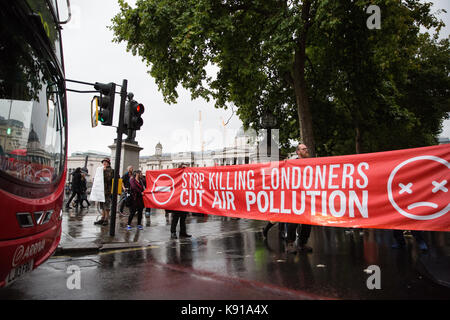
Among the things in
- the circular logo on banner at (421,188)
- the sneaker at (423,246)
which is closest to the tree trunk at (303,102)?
the sneaker at (423,246)

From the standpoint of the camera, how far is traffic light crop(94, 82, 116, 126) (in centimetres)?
667

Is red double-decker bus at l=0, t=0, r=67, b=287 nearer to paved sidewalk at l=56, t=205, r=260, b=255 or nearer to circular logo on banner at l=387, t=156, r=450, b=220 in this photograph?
paved sidewalk at l=56, t=205, r=260, b=255

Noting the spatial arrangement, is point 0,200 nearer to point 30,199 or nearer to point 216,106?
point 30,199

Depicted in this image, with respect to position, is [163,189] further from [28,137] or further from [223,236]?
[28,137]

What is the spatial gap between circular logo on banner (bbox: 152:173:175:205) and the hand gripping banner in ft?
2.53

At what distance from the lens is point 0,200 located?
2.23 m

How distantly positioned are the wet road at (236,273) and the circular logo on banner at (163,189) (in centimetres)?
131

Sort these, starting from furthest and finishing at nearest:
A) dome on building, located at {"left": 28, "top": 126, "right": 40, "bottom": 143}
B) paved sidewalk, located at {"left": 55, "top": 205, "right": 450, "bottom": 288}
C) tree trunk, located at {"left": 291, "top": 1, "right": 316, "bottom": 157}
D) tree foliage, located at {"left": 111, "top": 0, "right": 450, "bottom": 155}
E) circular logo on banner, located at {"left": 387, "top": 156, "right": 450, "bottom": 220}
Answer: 1. tree trunk, located at {"left": 291, "top": 1, "right": 316, "bottom": 157}
2. tree foliage, located at {"left": 111, "top": 0, "right": 450, "bottom": 155}
3. paved sidewalk, located at {"left": 55, "top": 205, "right": 450, "bottom": 288}
4. circular logo on banner, located at {"left": 387, "top": 156, "right": 450, "bottom": 220}
5. dome on building, located at {"left": 28, "top": 126, "right": 40, "bottom": 143}

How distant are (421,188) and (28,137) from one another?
4810 mm

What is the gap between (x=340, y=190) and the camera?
4.69m

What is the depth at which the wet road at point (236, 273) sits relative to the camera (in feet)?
10.9

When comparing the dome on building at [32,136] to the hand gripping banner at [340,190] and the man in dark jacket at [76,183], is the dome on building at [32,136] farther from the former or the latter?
the man in dark jacket at [76,183]

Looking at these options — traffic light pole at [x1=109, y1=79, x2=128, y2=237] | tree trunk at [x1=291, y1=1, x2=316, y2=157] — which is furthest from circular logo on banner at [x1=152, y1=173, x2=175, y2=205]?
tree trunk at [x1=291, y1=1, x2=316, y2=157]
